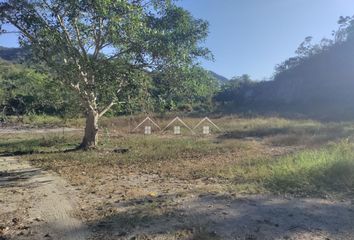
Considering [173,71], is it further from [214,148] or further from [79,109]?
[79,109]

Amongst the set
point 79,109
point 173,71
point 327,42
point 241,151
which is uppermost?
point 327,42

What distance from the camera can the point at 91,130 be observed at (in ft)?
56.7

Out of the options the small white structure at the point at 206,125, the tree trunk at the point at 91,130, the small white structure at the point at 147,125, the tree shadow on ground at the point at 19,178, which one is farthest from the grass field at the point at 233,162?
the small white structure at the point at 147,125

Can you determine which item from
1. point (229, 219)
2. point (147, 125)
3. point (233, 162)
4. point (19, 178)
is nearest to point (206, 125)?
point (147, 125)

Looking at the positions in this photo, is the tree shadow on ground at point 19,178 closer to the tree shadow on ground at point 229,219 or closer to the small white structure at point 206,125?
the tree shadow on ground at point 229,219

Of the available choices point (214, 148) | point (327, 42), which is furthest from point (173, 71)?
point (327, 42)

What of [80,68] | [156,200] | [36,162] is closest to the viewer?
[156,200]

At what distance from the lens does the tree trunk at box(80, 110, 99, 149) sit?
17.0 meters

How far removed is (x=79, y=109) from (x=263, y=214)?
43.3ft

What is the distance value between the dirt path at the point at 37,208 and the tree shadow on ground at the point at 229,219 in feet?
1.49

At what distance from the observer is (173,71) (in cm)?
1456

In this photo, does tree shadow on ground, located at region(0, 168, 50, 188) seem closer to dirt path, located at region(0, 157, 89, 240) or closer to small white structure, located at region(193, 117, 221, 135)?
dirt path, located at region(0, 157, 89, 240)

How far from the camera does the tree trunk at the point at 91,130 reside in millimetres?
16953

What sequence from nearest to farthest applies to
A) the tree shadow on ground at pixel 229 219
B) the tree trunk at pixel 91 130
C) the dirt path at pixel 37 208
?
1. the tree shadow on ground at pixel 229 219
2. the dirt path at pixel 37 208
3. the tree trunk at pixel 91 130
